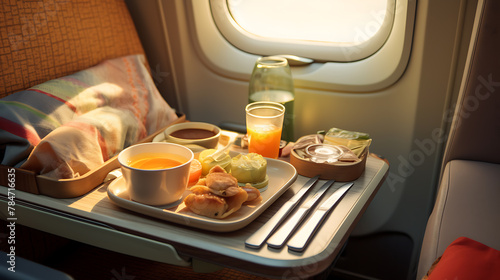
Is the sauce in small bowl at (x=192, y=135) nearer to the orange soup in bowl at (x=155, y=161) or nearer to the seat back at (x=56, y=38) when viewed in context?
the orange soup in bowl at (x=155, y=161)

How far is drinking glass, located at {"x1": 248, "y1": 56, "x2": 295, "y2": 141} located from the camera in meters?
1.37

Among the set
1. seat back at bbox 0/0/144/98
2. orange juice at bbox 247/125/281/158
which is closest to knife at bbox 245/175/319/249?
orange juice at bbox 247/125/281/158

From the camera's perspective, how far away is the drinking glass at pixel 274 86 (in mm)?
1367

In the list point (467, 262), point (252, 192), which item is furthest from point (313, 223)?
point (467, 262)

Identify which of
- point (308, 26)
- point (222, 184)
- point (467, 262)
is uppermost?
point (308, 26)

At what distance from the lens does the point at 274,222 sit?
0.92 meters

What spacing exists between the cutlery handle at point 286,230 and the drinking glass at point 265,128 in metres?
0.28

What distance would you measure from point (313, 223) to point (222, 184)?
206 millimetres

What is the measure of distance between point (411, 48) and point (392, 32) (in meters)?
0.10

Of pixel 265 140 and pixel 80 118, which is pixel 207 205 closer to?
pixel 265 140

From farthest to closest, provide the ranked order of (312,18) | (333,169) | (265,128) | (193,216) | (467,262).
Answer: (312,18), (265,128), (333,169), (193,216), (467,262)

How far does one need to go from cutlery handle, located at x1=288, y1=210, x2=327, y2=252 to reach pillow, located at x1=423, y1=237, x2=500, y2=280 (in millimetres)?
231

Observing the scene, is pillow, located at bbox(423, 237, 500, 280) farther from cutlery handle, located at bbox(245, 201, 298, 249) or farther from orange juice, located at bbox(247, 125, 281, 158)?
orange juice, located at bbox(247, 125, 281, 158)

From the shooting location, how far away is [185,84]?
170cm
